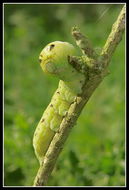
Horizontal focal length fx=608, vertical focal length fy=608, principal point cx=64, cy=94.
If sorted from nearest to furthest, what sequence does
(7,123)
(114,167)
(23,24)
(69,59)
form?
(69,59) < (114,167) < (7,123) < (23,24)

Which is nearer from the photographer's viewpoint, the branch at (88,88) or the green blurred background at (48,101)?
the branch at (88,88)

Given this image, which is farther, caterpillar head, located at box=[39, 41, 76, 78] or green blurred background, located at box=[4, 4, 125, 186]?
green blurred background, located at box=[4, 4, 125, 186]

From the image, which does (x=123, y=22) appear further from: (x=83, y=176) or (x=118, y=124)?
(x=118, y=124)

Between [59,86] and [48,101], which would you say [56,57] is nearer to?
[59,86]

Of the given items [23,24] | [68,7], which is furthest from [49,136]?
[68,7]

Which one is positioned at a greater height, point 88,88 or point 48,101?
point 48,101

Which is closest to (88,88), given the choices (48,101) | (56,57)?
(56,57)
